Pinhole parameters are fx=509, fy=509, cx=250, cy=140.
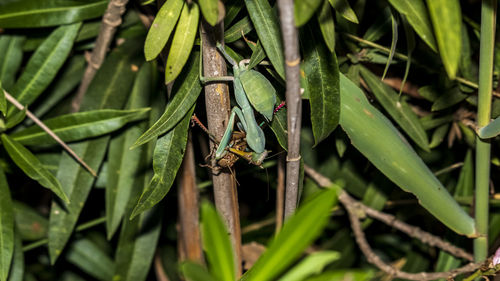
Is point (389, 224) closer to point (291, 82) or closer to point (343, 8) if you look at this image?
point (343, 8)

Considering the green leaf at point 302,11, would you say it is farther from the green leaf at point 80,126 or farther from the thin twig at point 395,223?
the thin twig at point 395,223

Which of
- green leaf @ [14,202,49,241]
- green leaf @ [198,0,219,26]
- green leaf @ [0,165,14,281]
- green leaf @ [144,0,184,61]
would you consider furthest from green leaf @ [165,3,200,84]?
green leaf @ [14,202,49,241]

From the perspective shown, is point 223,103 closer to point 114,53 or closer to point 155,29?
point 155,29

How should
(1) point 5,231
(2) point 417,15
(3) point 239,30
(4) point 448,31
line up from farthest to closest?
(1) point 5,231
(3) point 239,30
(2) point 417,15
(4) point 448,31

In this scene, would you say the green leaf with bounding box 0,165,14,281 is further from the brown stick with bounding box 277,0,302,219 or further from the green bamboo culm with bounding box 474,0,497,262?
the green bamboo culm with bounding box 474,0,497,262

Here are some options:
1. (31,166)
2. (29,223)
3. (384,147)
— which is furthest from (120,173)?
(384,147)

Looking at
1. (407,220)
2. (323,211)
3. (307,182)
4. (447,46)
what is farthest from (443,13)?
(407,220)
